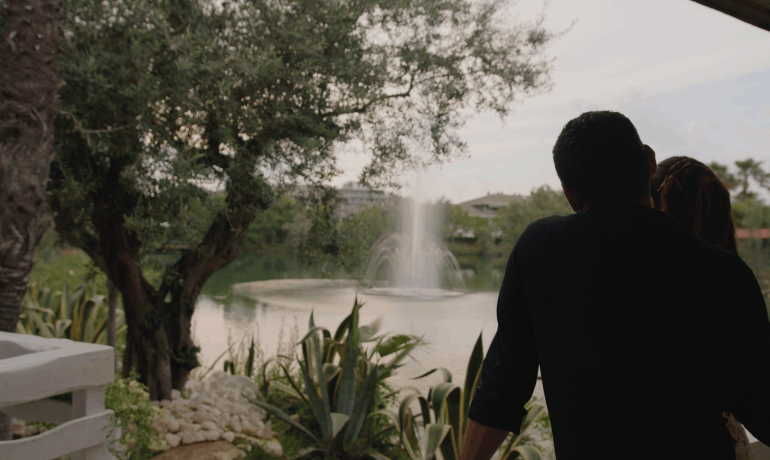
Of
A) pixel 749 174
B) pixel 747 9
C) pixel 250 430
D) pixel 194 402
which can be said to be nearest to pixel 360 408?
pixel 250 430

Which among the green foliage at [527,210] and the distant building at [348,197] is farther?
the green foliage at [527,210]

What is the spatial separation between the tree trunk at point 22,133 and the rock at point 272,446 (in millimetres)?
1648

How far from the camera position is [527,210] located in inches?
836

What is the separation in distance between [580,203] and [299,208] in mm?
3246

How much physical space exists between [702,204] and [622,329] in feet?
2.58

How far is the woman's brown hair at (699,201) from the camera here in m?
1.37

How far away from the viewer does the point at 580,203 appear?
96 centimetres

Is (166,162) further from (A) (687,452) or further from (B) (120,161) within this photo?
(A) (687,452)

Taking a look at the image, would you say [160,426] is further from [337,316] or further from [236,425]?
[337,316]

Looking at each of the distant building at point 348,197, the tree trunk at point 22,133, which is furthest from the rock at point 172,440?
the distant building at point 348,197

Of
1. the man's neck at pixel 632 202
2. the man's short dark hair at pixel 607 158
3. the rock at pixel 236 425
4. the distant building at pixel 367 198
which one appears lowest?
the rock at pixel 236 425

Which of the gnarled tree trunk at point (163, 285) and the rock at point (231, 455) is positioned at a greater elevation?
the gnarled tree trunk at point (163, 285)

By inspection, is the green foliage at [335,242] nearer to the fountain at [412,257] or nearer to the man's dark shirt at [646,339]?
the man's dark shirt at [646,339]

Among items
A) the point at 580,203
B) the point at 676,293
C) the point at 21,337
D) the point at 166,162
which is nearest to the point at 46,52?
the point at 166,162
